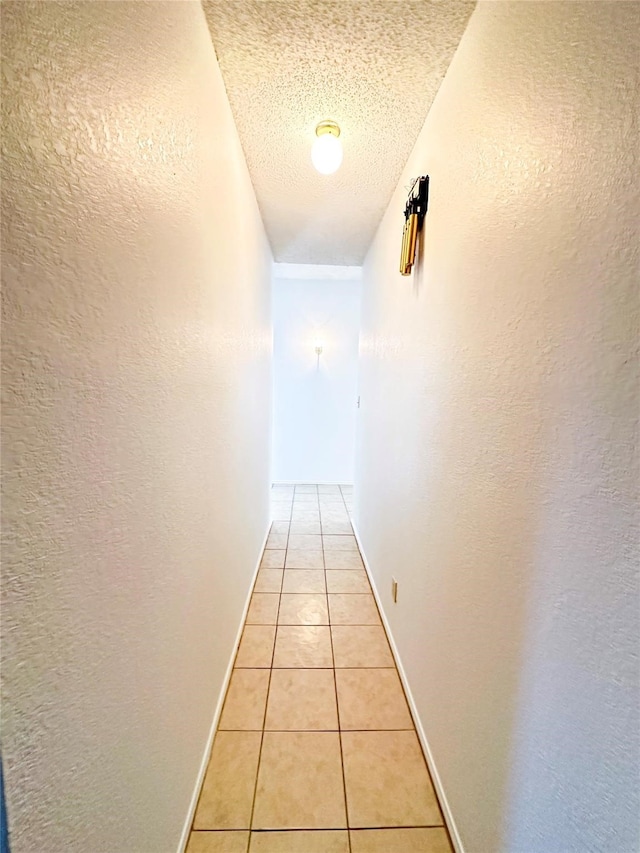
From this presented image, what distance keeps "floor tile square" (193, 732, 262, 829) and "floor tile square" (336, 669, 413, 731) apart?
1.25 feet

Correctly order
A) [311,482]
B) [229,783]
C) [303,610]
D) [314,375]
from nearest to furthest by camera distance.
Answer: [229,783]
[303,610]
[314,375]
[311,482]

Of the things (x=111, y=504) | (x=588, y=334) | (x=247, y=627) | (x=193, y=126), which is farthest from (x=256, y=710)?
(x=193, y=126)

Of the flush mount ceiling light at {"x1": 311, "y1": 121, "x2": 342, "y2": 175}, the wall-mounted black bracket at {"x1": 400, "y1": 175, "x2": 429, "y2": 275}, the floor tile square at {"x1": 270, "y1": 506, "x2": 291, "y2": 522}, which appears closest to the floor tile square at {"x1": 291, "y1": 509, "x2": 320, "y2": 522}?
the floor tile square at {"x1": 270, "y1": 506, "x2": 291, "y2": 522}

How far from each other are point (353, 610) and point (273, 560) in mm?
833

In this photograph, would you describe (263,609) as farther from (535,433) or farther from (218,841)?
(535,433)

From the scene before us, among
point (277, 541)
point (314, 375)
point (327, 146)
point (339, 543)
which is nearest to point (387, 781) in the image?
point (339, 543)

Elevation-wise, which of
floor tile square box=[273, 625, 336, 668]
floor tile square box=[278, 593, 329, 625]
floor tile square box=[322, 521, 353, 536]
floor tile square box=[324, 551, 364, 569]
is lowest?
floor tile square box=[273, 625, 336, 668]

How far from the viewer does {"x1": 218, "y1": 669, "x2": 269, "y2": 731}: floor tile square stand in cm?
138

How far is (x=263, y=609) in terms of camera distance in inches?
82.5

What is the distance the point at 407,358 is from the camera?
163 cm

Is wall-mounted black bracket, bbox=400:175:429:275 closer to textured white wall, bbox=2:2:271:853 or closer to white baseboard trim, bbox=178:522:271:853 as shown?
textured white wall, bbox=2:2:271:853

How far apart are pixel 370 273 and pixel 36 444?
2.78 metres

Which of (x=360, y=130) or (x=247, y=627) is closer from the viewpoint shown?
(x=360, y=130)

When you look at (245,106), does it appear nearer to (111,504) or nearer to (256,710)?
(111,504)
